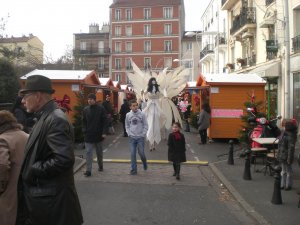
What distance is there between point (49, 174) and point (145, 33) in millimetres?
79477

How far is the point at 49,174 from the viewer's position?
11.0 feet

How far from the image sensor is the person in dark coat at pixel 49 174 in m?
3.38

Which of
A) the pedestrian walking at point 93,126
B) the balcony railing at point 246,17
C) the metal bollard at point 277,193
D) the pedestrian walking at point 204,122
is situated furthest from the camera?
the balcony railing at point 246,17

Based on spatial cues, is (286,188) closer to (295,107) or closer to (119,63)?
(295,107)

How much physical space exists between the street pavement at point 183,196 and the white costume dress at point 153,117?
6.91ft

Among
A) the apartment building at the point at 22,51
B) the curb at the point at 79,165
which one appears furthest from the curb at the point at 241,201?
the apartment building at the point at 22,51

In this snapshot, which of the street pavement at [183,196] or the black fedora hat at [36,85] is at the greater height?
the black fedora hat at [36,85]

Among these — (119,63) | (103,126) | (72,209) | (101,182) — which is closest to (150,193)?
(101,182)

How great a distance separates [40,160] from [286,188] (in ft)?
22.2

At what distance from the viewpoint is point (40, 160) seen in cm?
346

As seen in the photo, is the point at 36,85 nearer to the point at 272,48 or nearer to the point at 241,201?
the point at 241,201

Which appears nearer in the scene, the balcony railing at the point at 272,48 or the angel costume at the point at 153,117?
the angel costume at the point at 153,117

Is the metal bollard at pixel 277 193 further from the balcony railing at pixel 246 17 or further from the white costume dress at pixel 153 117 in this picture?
the balcony railing at pixel 246 17

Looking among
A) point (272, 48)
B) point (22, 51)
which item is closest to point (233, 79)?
point (272, 48)
